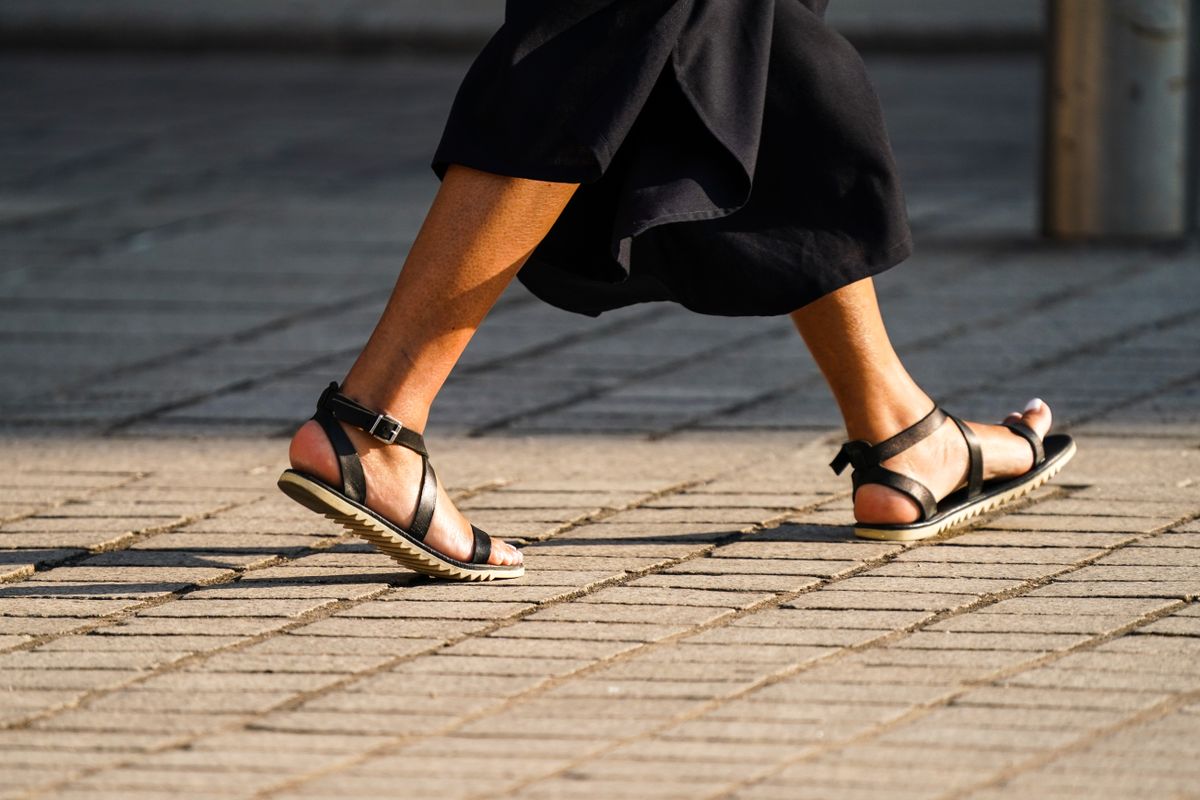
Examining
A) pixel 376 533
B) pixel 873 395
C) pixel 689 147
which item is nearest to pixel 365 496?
pixel 376 533

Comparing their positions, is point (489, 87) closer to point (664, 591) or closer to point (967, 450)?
point (664, 591)

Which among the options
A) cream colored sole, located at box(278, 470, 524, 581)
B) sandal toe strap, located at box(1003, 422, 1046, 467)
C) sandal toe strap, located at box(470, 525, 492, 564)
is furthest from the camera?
sandal toe strap, located at box(1003, 422, 1046, 467)

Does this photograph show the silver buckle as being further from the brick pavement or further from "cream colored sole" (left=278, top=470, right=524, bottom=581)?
the brick pavement

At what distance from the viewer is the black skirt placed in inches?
123

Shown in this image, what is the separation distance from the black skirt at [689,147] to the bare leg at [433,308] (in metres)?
0.05

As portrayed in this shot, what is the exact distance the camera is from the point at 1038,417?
3768mm

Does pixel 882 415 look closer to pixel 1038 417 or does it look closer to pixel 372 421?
pixel 1038 417

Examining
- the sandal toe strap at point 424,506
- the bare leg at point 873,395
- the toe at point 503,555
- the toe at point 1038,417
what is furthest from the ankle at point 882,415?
the sandal toe strap at point 424,506

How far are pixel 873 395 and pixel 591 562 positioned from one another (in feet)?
1.77

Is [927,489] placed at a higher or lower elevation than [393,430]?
lower

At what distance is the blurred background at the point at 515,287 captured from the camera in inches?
183

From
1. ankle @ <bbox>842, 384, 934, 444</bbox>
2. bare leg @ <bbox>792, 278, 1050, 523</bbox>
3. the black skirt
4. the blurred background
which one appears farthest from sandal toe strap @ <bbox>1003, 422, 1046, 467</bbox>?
the blurred background

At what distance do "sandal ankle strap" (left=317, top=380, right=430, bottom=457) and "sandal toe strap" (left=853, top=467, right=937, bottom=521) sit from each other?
0.75 m

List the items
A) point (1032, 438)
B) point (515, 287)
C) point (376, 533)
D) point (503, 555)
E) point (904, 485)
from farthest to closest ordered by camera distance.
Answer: point (515, 287)
point (1032, 438)
point (904, 485)
point (503, 555)
point (376, 533)
